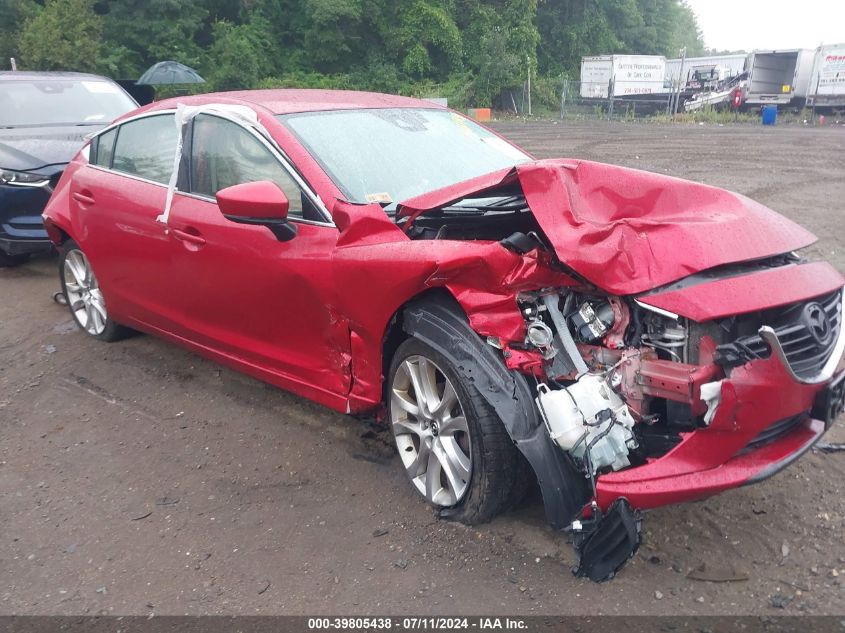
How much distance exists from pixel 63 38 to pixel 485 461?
32872 mm

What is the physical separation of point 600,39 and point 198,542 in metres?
45.1

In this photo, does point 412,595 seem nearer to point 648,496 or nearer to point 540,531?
point 540,531

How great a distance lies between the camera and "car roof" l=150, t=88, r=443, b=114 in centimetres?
381

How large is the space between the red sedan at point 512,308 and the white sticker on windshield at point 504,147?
0.83 feet

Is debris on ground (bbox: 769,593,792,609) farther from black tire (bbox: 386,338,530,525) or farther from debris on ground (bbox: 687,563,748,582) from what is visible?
black tire (bbox: 386,338,530,525)

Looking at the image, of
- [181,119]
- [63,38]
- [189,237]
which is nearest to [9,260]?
[181,119]

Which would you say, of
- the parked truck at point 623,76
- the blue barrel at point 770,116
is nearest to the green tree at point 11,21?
the parked truck at point 623,76

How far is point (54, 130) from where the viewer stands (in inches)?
298

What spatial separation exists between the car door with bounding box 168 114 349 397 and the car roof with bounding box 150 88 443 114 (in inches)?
7.7

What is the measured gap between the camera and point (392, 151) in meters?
3.68

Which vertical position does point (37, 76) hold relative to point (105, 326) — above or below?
above

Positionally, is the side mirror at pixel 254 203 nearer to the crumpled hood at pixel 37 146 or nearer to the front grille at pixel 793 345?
the front grille at pixel 793 345

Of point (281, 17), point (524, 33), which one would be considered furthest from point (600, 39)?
point (281, 17)

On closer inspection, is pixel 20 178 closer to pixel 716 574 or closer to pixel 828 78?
pixel 716 574
